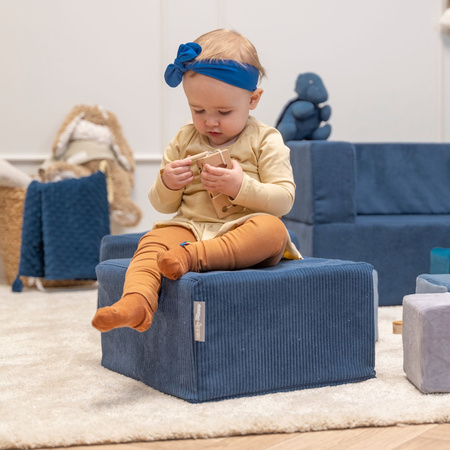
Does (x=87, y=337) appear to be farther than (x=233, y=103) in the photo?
Yes

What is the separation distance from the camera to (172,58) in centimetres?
373

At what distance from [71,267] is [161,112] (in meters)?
0.95

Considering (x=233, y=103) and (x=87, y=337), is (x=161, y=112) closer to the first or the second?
(x=87, y=337)

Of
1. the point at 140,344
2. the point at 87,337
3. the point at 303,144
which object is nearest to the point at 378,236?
the point at 303,144

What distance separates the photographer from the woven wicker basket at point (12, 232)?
11.2 ft

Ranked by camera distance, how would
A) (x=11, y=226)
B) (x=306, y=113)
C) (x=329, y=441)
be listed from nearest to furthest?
(x=329, y=441)
(x=306, y=113)
(x=11, y=226)

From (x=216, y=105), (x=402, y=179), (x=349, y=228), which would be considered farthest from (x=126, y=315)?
(x=402, y=179)

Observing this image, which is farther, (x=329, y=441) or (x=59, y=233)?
(x=59, y=233)

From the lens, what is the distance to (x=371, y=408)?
59.7 inches

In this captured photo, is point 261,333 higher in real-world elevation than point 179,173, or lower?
lower

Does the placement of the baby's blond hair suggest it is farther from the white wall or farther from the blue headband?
the white wall

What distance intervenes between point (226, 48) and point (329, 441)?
3.05 ft

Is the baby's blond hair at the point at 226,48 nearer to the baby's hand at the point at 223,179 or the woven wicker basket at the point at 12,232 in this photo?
the baby's hand at the point at 223,179

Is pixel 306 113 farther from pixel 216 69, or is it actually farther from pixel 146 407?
pixel 146 407
